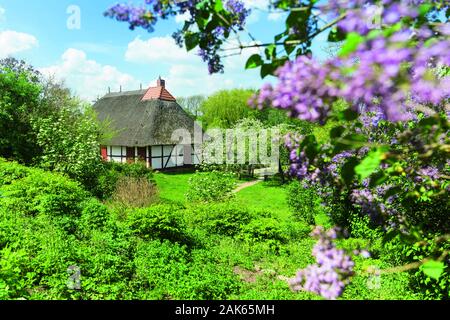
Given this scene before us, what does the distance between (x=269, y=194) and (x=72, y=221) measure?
1634cm

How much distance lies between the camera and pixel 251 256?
995 cm

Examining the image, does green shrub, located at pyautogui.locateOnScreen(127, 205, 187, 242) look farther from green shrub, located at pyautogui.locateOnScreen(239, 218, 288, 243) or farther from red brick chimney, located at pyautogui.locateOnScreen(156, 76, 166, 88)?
red brick chimney, located at pyautogui.locateOnScreen(156, 76, 166, 88)

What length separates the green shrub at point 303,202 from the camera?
1523 centimetres

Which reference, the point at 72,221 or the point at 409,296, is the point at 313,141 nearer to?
the point at 409,296

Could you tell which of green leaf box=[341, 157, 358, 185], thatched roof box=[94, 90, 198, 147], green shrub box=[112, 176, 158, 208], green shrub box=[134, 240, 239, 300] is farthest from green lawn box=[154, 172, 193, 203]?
green leaf box=[341, 157, 358, 185]

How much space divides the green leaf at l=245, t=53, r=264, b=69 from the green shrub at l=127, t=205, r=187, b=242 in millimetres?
7867

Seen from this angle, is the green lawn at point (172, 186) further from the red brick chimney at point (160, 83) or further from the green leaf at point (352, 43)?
the green leaf at point (352, 43)

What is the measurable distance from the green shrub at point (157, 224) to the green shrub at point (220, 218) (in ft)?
7.28

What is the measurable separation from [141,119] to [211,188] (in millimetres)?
19216

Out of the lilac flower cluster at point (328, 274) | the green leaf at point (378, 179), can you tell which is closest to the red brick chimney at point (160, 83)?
the green leaf at point (378, 179)

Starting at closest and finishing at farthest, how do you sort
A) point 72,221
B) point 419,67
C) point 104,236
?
point 419,67, point 104,236, point 72,221

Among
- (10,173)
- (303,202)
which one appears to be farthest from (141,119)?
(303,202)

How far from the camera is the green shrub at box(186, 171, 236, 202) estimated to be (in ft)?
53.4
